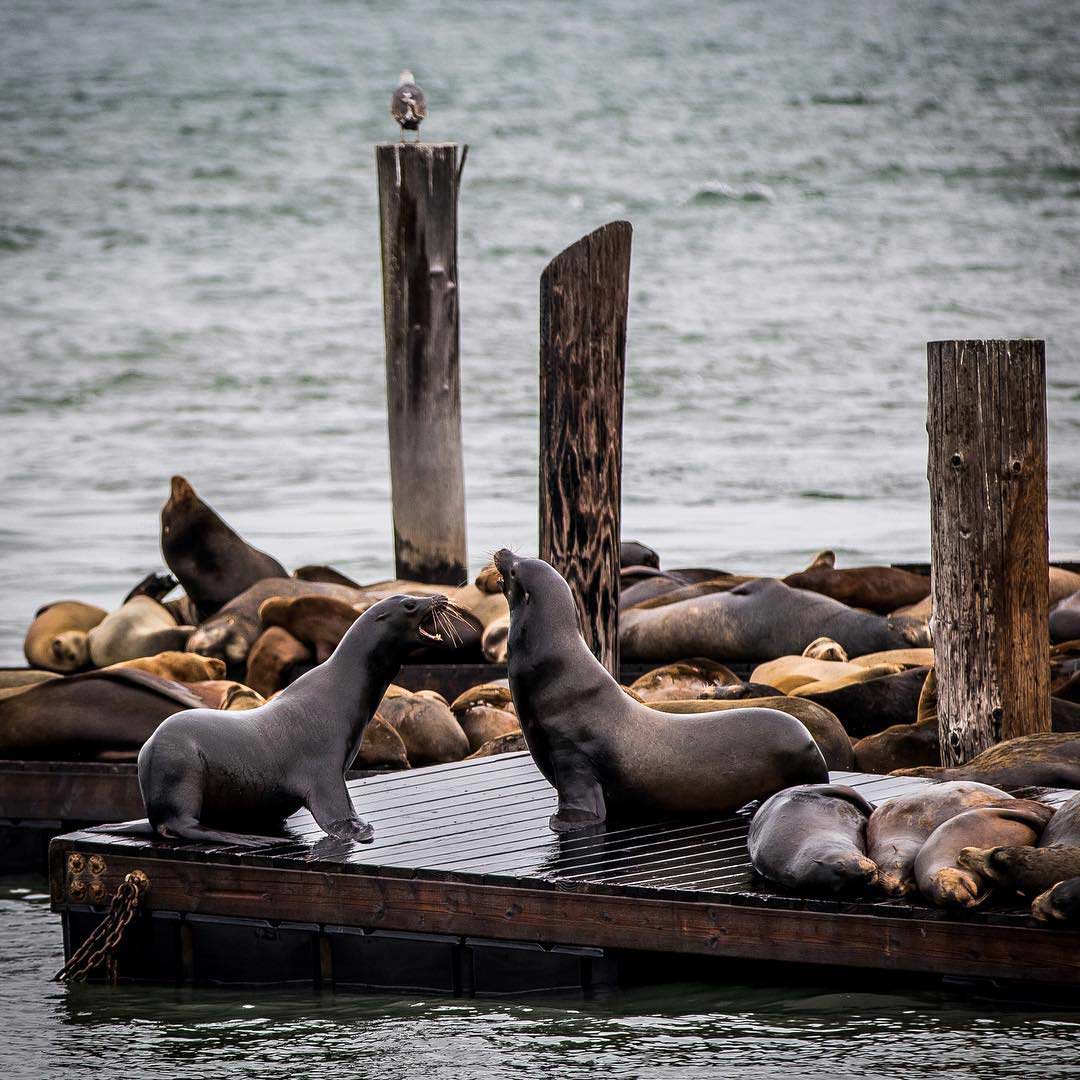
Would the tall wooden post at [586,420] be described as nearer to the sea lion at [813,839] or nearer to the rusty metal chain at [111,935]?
the sea lion at [813,839]

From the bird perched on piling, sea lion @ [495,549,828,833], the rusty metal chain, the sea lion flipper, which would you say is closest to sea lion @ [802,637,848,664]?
sea lion @ [495,549,828,833]

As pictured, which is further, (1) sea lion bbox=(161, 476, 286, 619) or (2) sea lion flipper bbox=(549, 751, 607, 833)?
(1) sea lion bbox=(161, 476, 286, 619)

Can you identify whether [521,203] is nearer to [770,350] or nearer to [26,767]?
[770,350]

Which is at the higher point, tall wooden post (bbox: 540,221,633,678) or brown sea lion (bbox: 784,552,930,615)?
tall wooden post (bbox: 540,221,633,678)

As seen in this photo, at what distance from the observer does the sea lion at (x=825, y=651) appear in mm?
9711

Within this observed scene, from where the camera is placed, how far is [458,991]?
6203 millimetres

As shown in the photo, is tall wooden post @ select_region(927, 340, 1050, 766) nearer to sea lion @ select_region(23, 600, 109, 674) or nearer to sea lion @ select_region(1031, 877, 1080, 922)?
sea lion @ select_region(1031, 877, 1080, 922)

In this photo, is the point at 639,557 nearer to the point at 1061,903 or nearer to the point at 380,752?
the point at 380,752

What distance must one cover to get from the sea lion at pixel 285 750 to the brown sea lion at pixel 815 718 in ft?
4.27

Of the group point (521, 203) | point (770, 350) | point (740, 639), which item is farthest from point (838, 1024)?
point (521, 203)

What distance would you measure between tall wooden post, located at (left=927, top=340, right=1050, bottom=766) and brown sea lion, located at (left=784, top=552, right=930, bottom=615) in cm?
303

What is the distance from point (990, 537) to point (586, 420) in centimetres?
189

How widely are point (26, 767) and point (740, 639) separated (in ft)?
11.2

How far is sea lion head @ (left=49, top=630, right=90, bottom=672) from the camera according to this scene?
11.2 metres
